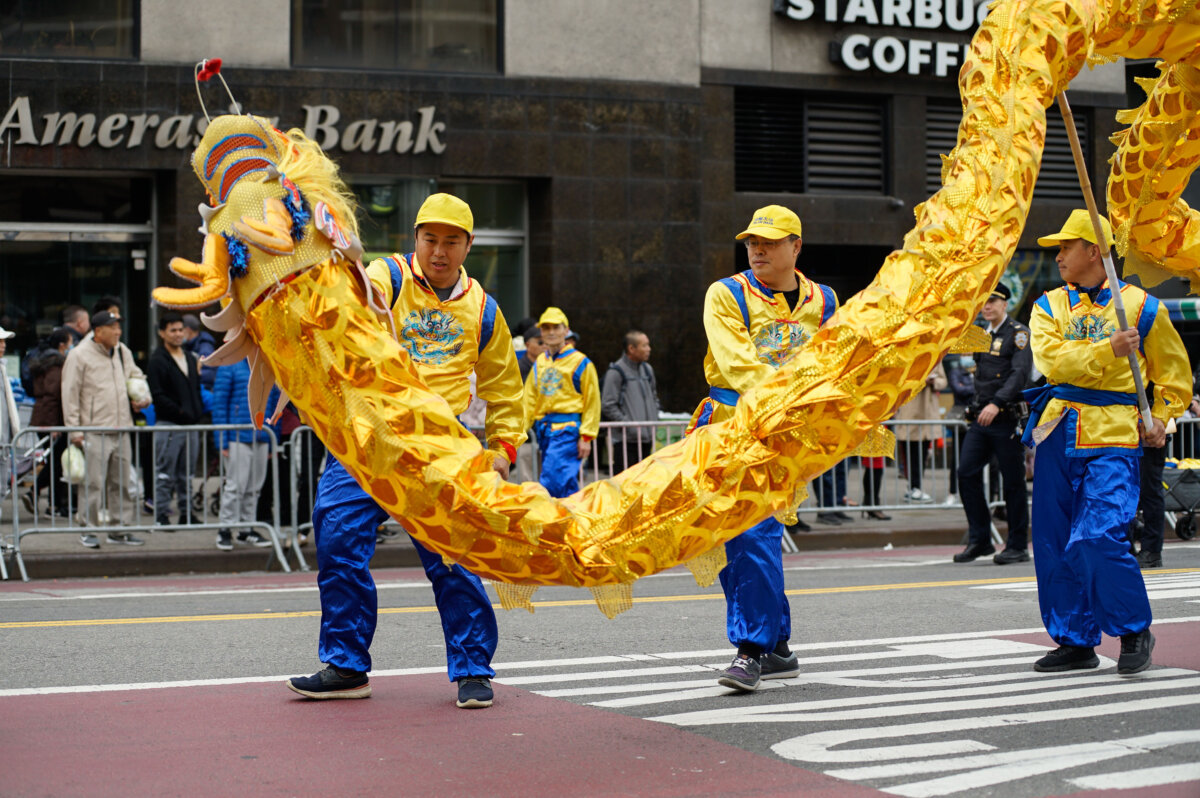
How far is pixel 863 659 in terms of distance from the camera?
7.41 metres

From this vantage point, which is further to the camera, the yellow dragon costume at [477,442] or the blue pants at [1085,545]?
the blue pants at [1085,545]

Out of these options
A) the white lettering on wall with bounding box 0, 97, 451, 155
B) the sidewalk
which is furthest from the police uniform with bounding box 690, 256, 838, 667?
the white lettering on wall with bounding box 0, 97, 451, 155

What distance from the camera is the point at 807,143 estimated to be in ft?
69.1

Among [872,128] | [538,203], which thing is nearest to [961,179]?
[538,203]

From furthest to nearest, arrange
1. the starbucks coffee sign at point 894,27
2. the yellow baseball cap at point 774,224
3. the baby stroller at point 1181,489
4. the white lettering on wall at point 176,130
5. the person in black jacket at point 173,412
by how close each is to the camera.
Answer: the starbucks coffee sign at point 894,27, the white lettering on wall at point 176,130, the baby stroller at point 1181,489, the person in black jacket at point 173,412, the yellow baseball cap at point 774,224

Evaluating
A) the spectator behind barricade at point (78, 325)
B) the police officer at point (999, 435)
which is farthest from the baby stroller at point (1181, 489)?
the spectator behind barricade at point (78, 325)

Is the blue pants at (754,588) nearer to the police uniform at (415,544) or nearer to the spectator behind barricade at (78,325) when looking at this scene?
the police uniform at (415,544)

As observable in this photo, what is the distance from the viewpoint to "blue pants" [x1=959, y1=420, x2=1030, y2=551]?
12031 millimetres

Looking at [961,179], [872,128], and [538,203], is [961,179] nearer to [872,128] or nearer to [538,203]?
[538,203]

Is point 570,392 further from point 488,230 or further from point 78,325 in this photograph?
point 488,230

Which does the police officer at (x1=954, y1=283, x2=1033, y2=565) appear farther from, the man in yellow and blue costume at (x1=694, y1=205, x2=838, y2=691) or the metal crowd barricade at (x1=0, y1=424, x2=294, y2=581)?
the metal crowd barricade at (x1=0, y1=424, x2=294, y2=581)

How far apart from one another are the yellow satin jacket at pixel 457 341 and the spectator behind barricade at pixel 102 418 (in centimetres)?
649

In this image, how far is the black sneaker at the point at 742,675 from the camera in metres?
6.43

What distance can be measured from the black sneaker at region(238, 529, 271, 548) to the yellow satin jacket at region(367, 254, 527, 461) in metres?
6.71
